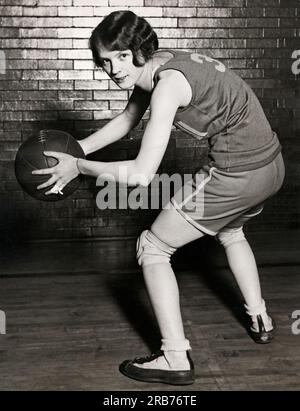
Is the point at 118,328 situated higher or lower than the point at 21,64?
lower

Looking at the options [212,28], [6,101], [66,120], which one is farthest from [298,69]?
[6,101]

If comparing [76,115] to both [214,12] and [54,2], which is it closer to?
[54,2]

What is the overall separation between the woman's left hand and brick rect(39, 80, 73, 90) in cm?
291

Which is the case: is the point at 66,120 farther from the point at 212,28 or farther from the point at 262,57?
the point at 262,57

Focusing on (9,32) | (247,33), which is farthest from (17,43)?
(247,33)

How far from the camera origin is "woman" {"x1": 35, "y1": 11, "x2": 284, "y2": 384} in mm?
2424

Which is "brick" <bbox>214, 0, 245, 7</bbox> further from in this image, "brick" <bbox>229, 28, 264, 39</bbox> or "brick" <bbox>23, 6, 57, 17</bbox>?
"brick" <bbox>23, 6, 57, 17</bbox>

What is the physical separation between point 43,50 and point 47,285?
237 centimetres

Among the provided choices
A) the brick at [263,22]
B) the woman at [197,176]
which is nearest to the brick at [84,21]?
the brick at [263,22]

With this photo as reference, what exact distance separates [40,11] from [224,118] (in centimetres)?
329

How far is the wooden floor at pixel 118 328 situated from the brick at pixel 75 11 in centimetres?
231

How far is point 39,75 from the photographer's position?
530 cm

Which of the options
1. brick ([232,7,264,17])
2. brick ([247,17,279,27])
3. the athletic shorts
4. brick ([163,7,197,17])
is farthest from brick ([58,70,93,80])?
the athletic shorts

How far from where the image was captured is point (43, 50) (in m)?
5.27
